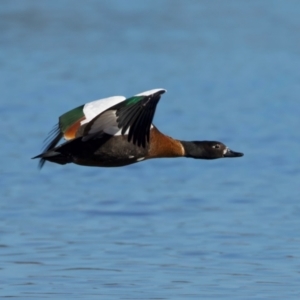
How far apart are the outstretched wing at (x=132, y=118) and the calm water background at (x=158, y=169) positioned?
1.40m

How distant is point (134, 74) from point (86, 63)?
2.01 metres

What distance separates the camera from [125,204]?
497 inches

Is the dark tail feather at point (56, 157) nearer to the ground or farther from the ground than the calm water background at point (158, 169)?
farther from the ground

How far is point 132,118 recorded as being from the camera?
8586 millimetres

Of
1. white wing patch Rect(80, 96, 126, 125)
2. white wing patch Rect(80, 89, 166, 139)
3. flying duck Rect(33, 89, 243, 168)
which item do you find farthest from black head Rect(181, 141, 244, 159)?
white wing patch Rect(80, 96, 126, 125)

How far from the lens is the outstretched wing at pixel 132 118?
28.1 feet

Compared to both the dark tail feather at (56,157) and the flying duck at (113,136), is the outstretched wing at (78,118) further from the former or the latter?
the dark tail feather at (56,157)

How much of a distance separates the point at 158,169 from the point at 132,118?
6.33m

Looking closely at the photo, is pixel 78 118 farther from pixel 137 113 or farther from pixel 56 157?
pixel 137 113

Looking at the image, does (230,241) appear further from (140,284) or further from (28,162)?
(28,162)

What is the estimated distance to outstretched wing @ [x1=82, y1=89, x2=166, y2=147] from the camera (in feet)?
28.1

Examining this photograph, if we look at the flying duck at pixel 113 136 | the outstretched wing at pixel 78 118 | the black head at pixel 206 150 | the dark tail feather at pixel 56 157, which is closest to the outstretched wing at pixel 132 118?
the flying duck at pixel 113 136

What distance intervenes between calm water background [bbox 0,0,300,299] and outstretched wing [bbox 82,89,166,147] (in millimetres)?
1396

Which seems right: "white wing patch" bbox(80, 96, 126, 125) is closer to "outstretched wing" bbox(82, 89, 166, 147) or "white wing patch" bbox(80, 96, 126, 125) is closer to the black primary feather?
"outstretched wing" bbox(82, 89, 166, 147)
